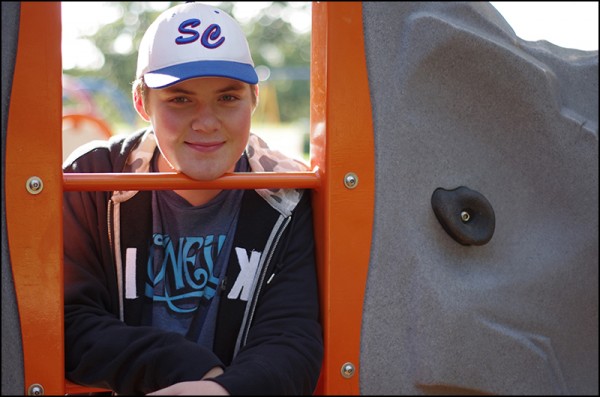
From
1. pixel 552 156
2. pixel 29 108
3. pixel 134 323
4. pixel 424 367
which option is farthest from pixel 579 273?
pixel 29 108

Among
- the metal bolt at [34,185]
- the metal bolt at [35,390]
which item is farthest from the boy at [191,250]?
the metal bolt at [34,185]

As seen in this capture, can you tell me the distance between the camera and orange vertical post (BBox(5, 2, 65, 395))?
161cm

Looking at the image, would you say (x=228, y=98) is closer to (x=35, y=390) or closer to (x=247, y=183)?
(x=247, y=183)

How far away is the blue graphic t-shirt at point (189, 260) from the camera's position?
2061 millimetres

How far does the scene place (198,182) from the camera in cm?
186

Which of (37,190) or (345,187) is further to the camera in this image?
(345,187)

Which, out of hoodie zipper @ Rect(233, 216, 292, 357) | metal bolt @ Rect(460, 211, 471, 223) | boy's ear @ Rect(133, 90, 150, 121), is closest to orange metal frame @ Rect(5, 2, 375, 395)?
hoodie zipper @ Rect(233, 216, 292, 357)

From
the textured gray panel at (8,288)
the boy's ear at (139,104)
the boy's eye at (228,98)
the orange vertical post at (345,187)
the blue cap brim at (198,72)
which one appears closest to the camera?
the textured gray panel at (8,288)

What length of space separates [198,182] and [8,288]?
48 cm

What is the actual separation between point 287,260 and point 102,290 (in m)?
0.46

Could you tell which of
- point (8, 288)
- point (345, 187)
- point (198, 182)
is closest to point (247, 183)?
point (198, 182)

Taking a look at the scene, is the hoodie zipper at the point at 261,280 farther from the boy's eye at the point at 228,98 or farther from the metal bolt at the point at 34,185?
the metal bolt at the point at 34,185

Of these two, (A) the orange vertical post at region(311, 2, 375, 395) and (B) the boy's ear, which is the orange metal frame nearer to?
(A) the orange vertical post at region(311, 2, 375, 395)

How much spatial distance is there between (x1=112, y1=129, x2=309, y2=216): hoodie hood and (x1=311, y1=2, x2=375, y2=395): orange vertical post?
0.75 feet
